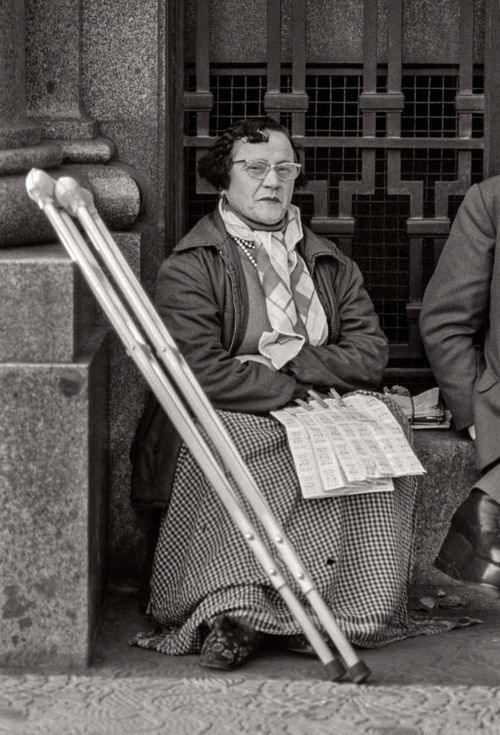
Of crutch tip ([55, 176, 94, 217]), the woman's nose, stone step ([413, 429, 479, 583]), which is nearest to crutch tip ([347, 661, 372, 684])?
stone step ([413, 429, 479, 583])

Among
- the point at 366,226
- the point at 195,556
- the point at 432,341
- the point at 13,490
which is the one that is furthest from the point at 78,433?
the point at 366,226

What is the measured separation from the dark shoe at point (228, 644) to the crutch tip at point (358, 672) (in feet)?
1.47

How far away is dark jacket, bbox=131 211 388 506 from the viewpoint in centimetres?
524

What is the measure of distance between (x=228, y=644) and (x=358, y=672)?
0.51 m

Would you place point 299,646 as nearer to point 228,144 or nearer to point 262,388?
point 262,388

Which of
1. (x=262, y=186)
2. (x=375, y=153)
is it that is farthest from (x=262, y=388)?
(x=375, y=153)

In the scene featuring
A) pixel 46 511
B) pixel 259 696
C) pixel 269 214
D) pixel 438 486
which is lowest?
pixel 259 696

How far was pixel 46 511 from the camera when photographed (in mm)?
4648

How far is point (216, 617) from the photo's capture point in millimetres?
4863

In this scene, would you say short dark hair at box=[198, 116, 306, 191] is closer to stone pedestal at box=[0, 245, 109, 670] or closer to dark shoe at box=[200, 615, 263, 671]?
stone pedestal at box=[0, 245, 109, 670]

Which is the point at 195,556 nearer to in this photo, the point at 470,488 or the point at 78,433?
the point at 78,433

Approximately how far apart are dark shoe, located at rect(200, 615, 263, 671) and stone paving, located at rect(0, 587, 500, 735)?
0.13 feet

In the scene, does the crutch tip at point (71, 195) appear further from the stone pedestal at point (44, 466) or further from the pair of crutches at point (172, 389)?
the stone pedestal at point (44, 466)

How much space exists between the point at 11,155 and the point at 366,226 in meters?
1.88
